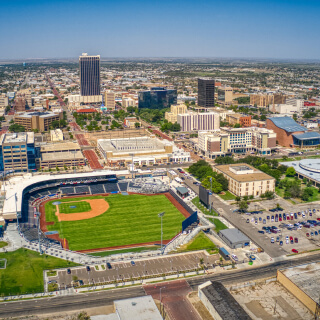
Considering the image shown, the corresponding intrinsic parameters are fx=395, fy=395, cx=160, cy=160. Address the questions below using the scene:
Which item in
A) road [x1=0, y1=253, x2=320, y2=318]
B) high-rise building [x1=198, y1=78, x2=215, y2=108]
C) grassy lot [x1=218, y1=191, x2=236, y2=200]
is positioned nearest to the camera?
road [x1=0, y1=253, x2=320, y2=318]

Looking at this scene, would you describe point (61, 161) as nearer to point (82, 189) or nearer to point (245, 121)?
point (82, 189)

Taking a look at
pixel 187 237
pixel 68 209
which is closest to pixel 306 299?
pixel 187 237

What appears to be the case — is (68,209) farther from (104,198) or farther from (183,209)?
(183,209)

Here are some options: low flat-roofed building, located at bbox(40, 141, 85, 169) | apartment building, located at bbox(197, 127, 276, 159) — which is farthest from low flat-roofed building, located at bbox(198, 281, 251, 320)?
apartment building, located at bbox(197, 127, 276, 159)

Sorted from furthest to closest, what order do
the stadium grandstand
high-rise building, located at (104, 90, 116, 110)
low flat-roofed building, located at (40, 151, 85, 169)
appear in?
high-rise building, located at (104, 90, 116, 110) → low flat-roofed building, located at (40, 151, 85, 169) → the stadium grandstand

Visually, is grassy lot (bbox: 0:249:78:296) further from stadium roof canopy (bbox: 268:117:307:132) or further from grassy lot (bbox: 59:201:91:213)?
stadium roof canopy (bbox: 268:117:307:132)

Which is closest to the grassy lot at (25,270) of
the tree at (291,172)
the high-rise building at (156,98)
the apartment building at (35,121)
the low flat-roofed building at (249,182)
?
the low flat-roofed building at (249,182)

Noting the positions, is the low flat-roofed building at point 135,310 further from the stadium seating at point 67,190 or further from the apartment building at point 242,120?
the apartment building at point 242,120

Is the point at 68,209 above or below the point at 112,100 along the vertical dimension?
below
